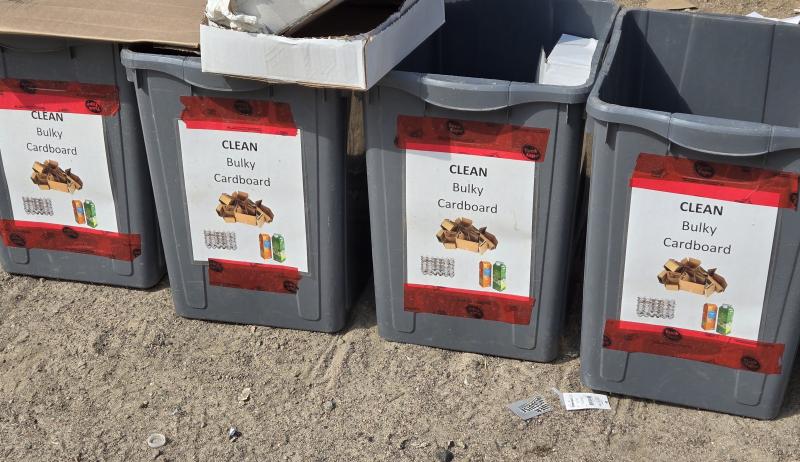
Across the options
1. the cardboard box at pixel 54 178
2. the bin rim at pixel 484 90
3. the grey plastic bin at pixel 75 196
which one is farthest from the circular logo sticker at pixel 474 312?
the cardboard box at pixel 54 178

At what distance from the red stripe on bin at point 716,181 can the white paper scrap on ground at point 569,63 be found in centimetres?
60

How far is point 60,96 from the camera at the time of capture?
3.54m

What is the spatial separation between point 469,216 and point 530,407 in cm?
72

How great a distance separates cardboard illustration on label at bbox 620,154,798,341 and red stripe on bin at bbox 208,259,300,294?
49.8 inches

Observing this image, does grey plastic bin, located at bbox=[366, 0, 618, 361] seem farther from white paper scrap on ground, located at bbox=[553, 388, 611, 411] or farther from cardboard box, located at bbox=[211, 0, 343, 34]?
cardboard box, located at bbox=[211, 0, 343, 34]

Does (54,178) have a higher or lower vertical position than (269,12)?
lower

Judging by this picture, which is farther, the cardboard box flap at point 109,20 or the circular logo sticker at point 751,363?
the cardboard box flap at point 109,20

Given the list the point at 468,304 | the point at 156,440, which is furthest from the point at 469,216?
the point at 156,440

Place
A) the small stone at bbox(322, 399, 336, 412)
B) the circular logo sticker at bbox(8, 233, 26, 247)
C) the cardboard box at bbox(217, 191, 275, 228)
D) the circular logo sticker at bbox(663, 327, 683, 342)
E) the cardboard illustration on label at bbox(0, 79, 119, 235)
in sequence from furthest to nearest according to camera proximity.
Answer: the circular logo sticker at bbox(8, 233, 26, 247)
the cardboard illustration on label at bbox(0, 79, 119, 235)
the cardboard box at bbox(217, 191, 275, 228)
the small stone at bbox(322, 399, 336, 412)
the circular logo sticker at bbox(663, 327, 683, 342)

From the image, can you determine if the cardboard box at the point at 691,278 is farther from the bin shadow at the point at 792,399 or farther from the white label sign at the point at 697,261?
the bin shadow at the point at 792,399

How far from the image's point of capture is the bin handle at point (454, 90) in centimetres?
296

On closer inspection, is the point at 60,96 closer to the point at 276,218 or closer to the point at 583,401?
the point at 276,218

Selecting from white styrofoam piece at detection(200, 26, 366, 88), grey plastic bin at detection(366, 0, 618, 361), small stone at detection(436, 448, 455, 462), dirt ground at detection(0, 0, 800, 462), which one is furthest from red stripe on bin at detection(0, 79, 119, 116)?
small stone at detection(436, 448, 455, 462)

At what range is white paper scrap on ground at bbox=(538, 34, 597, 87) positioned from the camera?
3.44 metres
